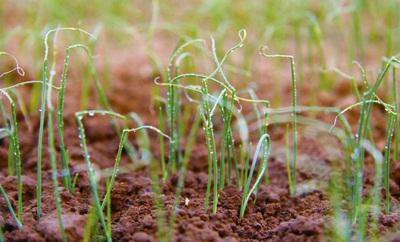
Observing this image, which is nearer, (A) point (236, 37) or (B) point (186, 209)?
(B) point (186, 209)

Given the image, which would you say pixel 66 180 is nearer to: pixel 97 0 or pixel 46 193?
pixel 46 193

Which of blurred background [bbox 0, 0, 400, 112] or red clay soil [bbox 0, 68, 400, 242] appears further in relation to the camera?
blurred background [bbox 0, 0, 400, 112]

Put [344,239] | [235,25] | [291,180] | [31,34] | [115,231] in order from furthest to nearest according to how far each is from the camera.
→ [235,25] → [31,34] → [291,180] → [115,231] → [344,239]

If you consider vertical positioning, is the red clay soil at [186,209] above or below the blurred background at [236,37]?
below

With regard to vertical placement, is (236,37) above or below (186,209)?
above

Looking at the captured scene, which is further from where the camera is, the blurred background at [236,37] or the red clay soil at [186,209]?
the blurred background at [236,37]

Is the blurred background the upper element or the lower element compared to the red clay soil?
upper

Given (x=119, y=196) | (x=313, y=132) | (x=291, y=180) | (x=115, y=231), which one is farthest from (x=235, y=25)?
(x=115, y=231)

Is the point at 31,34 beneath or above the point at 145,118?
above
